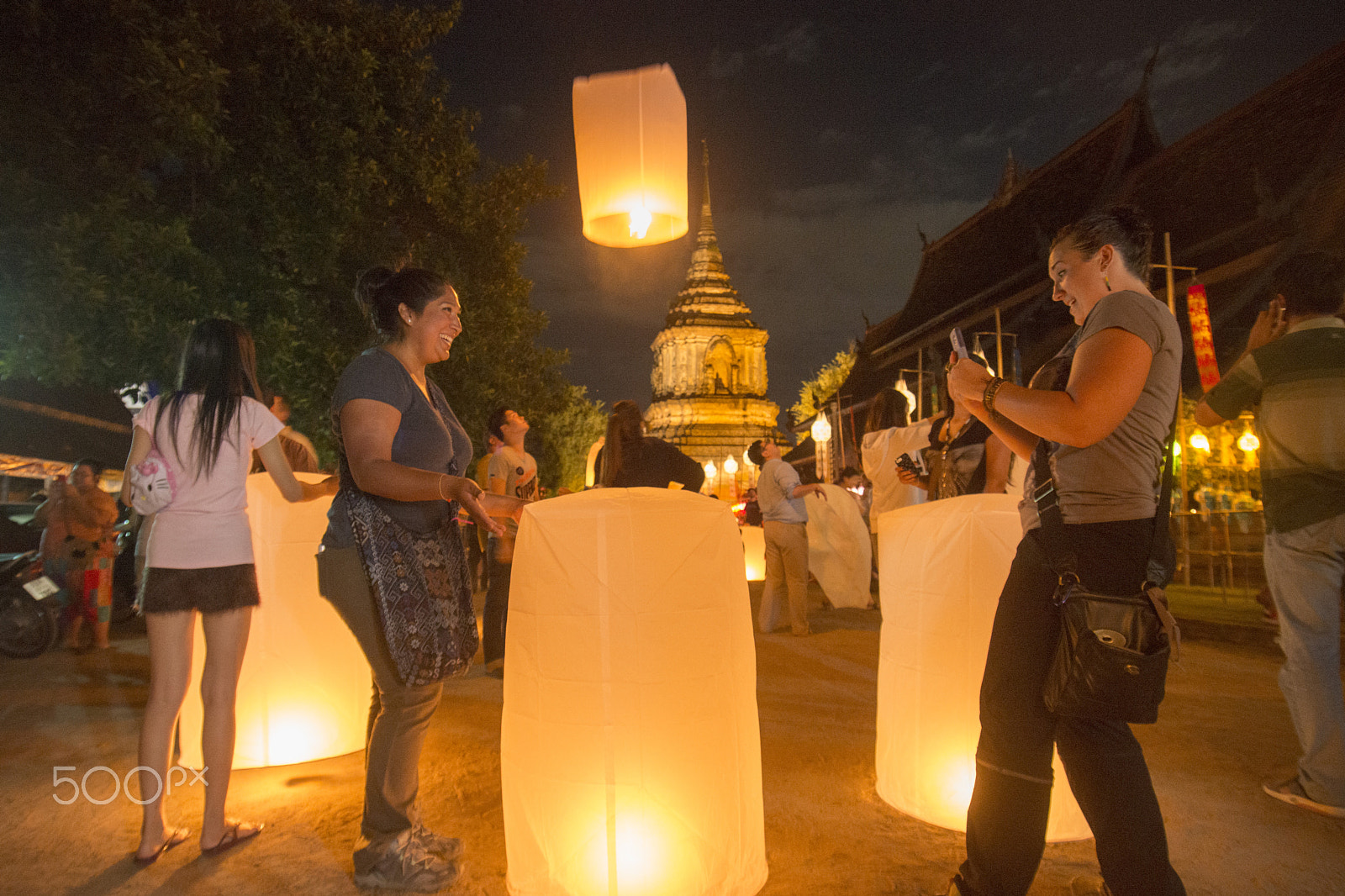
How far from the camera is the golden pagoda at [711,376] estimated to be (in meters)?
43.2

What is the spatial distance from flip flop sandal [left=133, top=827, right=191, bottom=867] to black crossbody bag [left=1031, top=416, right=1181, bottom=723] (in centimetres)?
293

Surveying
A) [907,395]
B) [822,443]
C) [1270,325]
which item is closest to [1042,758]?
[1270,325]

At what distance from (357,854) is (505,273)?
33.3 ft

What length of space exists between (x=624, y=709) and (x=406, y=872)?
37.1 inches

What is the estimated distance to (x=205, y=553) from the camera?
263cm

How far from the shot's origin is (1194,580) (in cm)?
1305

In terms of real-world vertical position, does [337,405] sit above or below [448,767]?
above

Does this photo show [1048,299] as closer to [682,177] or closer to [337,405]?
[682,177]

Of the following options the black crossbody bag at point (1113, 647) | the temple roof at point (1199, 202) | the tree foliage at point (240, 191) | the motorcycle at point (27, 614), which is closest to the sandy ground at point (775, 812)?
the black crossbody bag at point (1113, 647)

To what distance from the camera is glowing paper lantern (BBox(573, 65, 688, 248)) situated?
138 inches

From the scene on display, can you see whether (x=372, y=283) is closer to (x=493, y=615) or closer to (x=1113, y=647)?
(x=1113, y=647)

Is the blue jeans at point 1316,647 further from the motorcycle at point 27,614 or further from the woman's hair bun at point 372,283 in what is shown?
the motorcycle at point 27,614

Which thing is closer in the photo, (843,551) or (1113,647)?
(1113,647)

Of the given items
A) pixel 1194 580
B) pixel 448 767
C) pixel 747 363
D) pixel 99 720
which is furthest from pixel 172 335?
pixel 747 363
